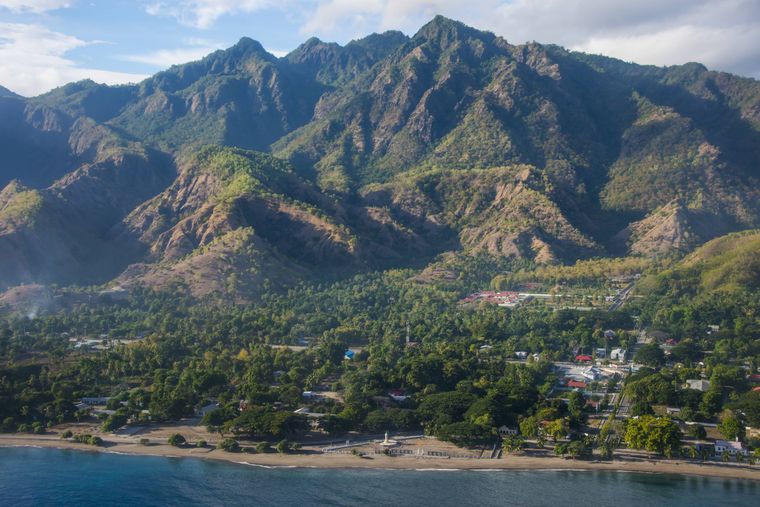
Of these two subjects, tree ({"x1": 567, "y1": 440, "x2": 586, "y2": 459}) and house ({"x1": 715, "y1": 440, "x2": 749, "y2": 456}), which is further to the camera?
house ({"x1": 715, "y1": 440, "x2": 749, "y2": 456})

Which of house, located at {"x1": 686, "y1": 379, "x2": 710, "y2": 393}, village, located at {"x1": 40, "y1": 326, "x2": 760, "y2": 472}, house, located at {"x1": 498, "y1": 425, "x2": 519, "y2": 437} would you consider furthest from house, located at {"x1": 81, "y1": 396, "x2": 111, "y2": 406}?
house, located at {"x1": 686, "y1": 379, "x2": 710, "y2": 393}

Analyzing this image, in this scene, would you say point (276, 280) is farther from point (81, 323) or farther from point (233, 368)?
point (233, 368)

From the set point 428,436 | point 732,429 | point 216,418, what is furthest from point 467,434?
point 216,418

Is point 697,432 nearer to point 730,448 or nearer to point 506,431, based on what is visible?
point 730,448

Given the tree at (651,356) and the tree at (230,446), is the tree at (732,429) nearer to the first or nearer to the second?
the tree at (651,356)

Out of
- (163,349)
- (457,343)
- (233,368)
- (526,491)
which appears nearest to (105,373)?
(163,349)

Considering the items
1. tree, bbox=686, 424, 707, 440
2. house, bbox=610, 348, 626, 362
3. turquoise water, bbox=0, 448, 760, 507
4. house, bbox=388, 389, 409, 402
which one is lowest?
turquoise water, bbox=0, 448, 760, 507

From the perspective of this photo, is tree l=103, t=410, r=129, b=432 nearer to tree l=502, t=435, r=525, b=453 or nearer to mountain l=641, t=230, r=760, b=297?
tree l=502, t=435, r=525, b=453
